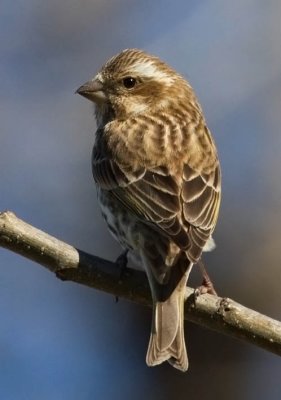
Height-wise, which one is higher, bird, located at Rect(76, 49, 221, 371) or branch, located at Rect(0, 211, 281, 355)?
bird, located at Rect(76, 49, 221, 371)

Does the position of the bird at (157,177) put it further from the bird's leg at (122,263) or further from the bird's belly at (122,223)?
the bird's leg at (122,263)

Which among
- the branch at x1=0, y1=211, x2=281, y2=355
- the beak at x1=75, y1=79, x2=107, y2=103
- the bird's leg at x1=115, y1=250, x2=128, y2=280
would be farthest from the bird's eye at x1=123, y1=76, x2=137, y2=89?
the branch at x1=0, y1=211, x2=281, y2=355

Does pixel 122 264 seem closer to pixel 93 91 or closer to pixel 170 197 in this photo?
pixel 170 197

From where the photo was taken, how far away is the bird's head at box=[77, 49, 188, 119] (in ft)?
28.2

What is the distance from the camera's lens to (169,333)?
700cm

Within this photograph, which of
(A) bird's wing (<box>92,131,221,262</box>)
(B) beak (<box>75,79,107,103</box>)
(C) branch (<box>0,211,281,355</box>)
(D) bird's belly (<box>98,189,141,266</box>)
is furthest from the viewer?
(B) beak (<box>75,79,107,103</box>)

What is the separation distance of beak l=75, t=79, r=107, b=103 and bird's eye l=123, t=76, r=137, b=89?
0.18 metres

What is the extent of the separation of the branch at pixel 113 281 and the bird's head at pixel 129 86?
190cm

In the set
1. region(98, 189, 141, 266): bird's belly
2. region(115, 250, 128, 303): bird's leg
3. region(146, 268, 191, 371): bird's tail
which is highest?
region(98, 189, 141, 266): bird's belly

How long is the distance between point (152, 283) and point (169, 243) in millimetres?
291

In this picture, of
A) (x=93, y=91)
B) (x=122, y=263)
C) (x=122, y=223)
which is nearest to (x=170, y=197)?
(x=122, y=223)

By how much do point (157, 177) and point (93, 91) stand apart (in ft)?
3.87

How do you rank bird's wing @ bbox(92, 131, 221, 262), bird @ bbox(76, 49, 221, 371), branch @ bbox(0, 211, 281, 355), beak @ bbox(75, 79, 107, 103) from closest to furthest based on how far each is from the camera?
1. branch @ bbox(0, 211, 281, 355)
2. bird @ bbox(76, 49, 221, 371)
3. bird's wing @ bbox(92, 131, 221, 262)
4. beak @ bbox(75, 79, 107, 103)

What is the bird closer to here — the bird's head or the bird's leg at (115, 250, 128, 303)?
the bird's head
